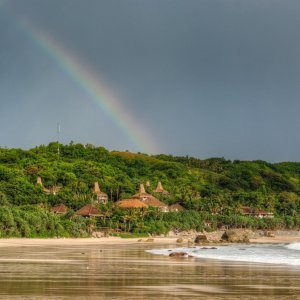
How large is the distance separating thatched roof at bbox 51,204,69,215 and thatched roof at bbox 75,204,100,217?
3640 millimetres

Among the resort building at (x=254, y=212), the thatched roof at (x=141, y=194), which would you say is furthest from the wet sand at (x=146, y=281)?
the resort building at (x=254, y=212)

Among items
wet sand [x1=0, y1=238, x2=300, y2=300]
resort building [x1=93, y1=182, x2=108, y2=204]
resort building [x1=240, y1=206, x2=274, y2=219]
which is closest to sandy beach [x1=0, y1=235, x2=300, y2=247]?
wet sand [x1=0, y1=238, x2=300, y2=300]

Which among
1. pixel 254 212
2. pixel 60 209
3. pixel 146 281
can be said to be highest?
pixel 254 212

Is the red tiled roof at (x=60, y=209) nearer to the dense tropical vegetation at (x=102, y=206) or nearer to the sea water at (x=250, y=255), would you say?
the dense tropical vegetation at (x=102, y=206)

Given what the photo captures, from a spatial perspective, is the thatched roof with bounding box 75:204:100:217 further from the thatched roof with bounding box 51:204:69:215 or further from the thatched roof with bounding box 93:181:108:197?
the thatched roof with bounding box 93:181:108:197

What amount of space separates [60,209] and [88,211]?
9.09 m

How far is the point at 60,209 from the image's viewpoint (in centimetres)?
11850

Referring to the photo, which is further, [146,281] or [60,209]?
[60,209]

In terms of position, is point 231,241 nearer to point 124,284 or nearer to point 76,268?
point 76,268

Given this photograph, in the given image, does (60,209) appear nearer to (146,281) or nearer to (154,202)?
(154,202)

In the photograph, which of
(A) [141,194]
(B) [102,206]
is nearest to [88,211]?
(B) [102,206]

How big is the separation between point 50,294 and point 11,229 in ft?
180

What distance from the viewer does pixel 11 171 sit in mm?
147750

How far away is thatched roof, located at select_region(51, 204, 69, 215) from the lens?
4569 inches
